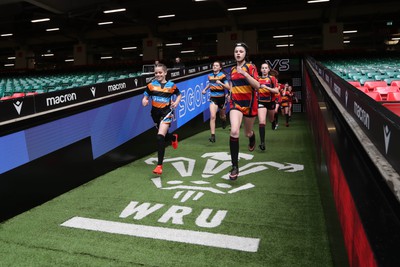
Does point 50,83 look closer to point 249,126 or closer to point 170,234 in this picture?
point 249,126

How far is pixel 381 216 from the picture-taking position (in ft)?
4.30

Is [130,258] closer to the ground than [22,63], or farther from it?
closer to the ground

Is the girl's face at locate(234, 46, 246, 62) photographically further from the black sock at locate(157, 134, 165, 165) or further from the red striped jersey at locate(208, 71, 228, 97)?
the red striped jersey at locate(208, 71, 228, 97)

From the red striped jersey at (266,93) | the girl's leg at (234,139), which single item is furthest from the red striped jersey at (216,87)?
the girl's leg at (234,139)

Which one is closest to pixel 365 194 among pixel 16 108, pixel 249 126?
pixel 16 108

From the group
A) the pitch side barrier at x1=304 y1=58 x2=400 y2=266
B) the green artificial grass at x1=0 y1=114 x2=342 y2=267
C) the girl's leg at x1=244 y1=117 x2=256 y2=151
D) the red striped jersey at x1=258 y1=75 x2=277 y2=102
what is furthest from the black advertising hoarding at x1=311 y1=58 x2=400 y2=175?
the red striped jersey at x1=258 y1=75 x2=277 y2=102

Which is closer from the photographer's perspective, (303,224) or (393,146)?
(393,146)

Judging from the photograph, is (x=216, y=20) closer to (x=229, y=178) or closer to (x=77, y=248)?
(x=229, y=178)

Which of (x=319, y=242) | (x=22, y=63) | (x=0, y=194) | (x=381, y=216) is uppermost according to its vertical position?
(x=22, y=63)

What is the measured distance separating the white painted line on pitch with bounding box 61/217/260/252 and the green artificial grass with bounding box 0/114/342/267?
0.14 ft

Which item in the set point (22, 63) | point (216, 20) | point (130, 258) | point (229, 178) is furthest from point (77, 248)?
point (22, 63)

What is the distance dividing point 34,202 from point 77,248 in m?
1.33

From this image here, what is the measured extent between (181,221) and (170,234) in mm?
320

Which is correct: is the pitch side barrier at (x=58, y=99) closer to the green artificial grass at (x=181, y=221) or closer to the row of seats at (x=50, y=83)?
the green artificial grass at (x=181, y=221)
